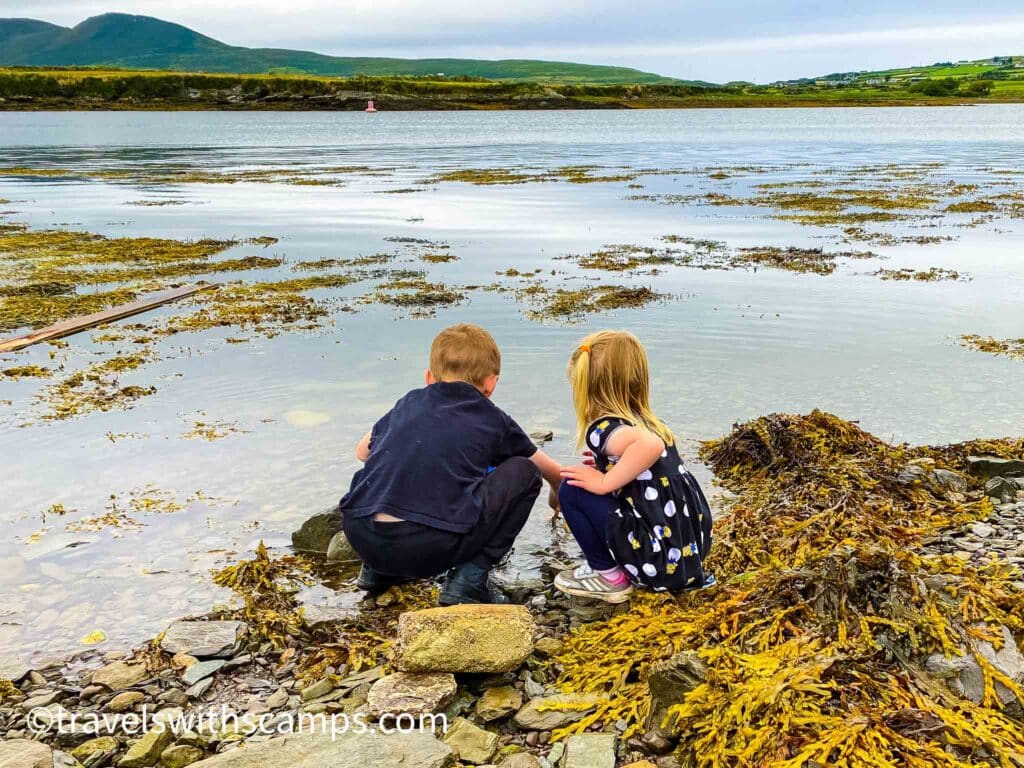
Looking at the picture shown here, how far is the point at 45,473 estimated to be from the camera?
25.2ft

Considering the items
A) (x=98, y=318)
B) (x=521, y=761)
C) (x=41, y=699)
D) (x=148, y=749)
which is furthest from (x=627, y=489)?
(x=98, y=318)

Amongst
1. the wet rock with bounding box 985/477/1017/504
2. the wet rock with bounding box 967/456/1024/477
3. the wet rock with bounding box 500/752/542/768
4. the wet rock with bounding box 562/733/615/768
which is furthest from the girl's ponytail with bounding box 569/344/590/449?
the wet rock with bounding box 967/456/1024/477

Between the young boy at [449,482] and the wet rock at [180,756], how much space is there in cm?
159

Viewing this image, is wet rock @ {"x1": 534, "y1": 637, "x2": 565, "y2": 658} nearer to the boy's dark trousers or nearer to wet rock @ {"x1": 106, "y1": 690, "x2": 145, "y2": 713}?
the boy's dark trousers

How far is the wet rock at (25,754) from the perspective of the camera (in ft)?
12.1

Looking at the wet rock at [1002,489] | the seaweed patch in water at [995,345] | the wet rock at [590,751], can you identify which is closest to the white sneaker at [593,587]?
the wet rock at [590,751]

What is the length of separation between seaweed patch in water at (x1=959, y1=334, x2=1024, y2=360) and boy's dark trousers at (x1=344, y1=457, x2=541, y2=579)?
8594mm

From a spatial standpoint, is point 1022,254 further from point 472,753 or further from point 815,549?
point 472,753

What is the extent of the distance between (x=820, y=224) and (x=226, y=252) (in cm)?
1553

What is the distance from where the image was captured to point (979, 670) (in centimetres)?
376

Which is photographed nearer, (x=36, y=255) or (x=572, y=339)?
(x=572, y=339)

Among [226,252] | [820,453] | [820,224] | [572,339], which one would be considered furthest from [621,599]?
[820,224]

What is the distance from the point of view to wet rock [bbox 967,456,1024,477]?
6.93 m

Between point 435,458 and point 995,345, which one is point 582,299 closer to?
point 995,345
